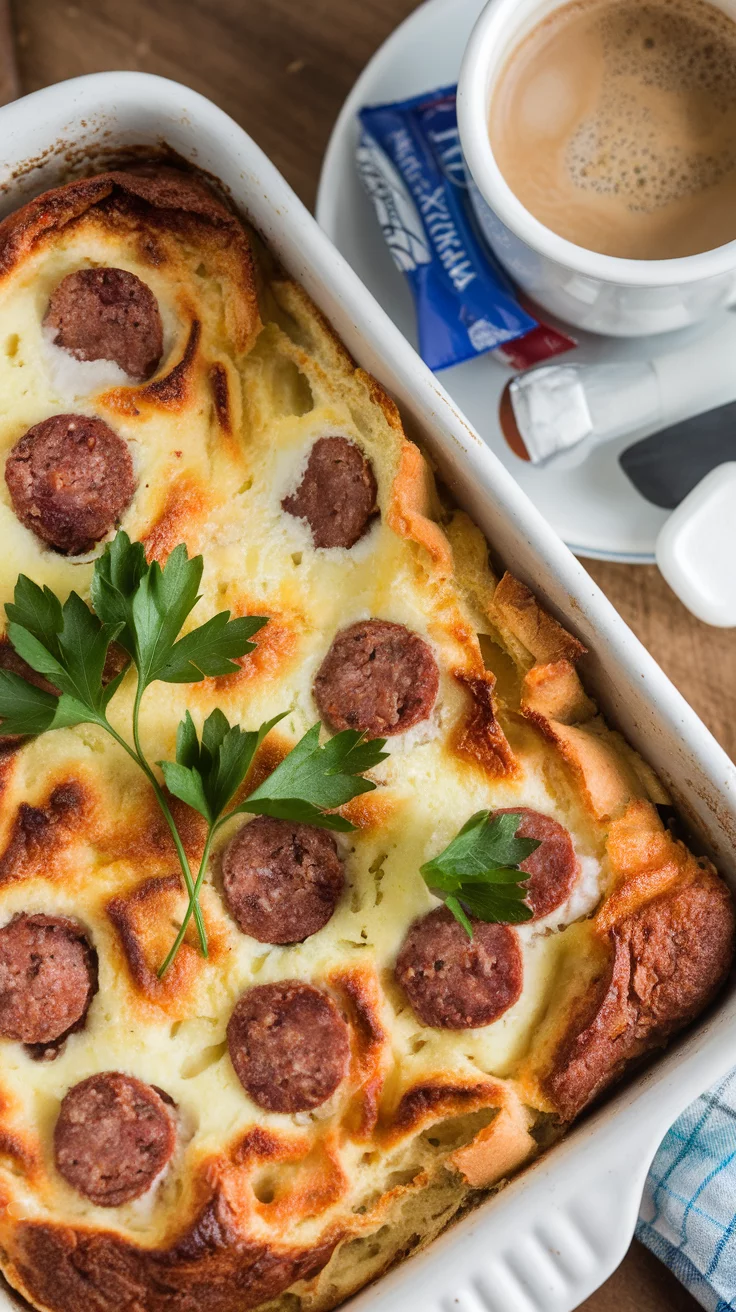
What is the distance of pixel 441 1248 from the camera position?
7.56ft

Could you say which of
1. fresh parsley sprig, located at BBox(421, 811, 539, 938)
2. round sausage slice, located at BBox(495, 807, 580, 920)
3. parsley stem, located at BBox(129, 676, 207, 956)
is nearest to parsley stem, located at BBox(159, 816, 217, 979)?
parsley stem, located at BBox(129, 676, 207, 956)

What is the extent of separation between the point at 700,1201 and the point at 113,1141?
4.45 ft

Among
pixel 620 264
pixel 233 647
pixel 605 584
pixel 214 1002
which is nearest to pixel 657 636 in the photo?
pixel 605 584

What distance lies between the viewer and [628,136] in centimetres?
273

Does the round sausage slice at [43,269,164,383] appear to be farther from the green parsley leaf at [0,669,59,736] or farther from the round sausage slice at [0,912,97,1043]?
the round sausage slice at [0,912,97,1043]

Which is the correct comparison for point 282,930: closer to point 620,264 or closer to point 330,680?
point 330,680

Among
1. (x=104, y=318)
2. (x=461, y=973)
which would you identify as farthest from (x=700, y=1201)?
(x=104, y=318)

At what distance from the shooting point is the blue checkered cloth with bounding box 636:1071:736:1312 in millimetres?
2721

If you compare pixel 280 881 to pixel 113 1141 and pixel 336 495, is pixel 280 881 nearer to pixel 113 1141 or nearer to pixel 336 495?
pixel 113 1141

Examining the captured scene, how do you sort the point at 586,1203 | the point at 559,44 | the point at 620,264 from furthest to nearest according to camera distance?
1. the point at 559,44
2. the point at 620,264
3. the point at 586,1203

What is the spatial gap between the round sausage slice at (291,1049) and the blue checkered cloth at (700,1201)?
0.97 m

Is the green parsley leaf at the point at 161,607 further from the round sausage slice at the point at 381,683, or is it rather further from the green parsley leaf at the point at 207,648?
the round sausage slice at the point at 381,683

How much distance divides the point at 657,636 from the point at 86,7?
86.4 inches

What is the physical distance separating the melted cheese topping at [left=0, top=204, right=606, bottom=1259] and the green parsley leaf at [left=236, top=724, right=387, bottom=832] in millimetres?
117
